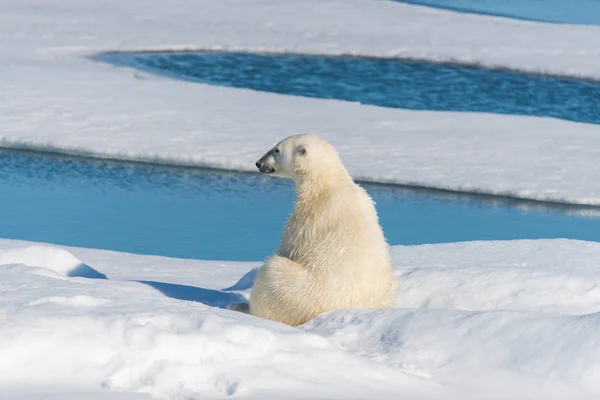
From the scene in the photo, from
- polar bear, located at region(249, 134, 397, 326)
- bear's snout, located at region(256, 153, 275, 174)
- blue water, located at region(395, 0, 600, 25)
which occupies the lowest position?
polar bear, located at region(249, 134, 397, 326)

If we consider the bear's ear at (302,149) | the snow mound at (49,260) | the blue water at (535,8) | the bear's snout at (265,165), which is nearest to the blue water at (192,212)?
the snow mound at (49,260)

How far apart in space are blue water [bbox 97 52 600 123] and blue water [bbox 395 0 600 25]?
186 inches

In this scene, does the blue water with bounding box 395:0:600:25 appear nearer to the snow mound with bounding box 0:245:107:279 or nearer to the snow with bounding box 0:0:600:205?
the snow with bounding box 0:0:600:205

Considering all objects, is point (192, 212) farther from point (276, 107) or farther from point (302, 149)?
point (302, 149)

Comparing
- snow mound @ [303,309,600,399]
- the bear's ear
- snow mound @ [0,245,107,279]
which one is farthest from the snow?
snow mound @ [303,309,600,399]

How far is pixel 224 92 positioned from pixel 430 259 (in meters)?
5.05

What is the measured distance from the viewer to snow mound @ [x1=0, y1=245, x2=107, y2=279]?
14.1ft

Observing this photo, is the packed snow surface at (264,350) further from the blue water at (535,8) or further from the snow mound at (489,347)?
the blue water at (535,8)

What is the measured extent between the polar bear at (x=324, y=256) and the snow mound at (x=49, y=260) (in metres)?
1.02

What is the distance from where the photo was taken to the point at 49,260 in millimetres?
4309

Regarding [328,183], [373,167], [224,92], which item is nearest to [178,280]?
[328,183]

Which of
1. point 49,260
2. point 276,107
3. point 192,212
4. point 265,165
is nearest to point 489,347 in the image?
point 265,165

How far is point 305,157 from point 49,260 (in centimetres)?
129

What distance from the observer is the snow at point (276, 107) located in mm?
7555
